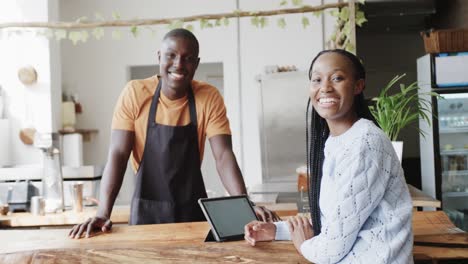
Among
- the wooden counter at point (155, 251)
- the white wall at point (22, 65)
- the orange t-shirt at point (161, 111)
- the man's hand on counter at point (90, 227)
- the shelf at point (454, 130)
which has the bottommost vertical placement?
the wooden counter at point (155, 251)

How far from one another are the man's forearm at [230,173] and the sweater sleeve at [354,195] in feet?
3.26

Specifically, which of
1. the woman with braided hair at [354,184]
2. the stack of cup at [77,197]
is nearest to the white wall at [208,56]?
the stack of cup at [77,197]

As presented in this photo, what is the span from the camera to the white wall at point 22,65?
5.25m

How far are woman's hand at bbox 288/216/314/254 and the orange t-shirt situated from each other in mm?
855

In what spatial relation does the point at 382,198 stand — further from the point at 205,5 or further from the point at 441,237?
the point at 205,5

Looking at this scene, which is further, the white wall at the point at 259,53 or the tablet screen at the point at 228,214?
the white wall at the point at 259,53

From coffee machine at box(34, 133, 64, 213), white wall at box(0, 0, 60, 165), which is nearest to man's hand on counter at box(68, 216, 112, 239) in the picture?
coffee machine at box(34, 133, 64, 213)

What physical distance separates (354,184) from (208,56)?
5.24 m

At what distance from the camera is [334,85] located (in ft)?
4.07

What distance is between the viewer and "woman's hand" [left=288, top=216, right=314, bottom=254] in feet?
4.52

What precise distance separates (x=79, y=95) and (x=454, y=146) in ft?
13.8

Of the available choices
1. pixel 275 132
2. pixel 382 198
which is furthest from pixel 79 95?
pixel 382 198

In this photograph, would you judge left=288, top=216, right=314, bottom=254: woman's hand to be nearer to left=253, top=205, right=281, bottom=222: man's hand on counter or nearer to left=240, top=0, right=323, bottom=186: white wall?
left=253, top=205, right=281, bottom=222: man's hand on counter

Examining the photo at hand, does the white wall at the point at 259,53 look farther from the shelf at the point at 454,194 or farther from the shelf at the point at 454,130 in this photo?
the shelf at the point at 454,194
